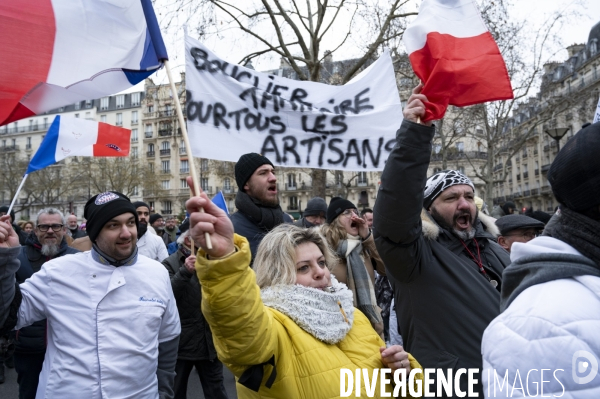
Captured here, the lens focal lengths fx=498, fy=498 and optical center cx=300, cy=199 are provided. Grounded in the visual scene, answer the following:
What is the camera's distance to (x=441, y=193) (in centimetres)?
268

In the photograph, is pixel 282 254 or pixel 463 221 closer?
pixel 282 254

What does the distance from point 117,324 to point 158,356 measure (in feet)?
1.29

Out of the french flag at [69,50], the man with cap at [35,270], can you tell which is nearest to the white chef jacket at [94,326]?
the french flag at [69,50]

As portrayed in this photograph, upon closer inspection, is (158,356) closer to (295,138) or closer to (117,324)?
(117,324)

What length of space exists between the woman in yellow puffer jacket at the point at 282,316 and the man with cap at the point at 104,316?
822 millimetres

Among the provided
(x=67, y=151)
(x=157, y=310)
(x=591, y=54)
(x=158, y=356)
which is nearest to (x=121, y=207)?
(x=157, y=310)

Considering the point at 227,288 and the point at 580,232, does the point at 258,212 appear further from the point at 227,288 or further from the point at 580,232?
the point at 580,232

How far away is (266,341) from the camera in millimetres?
1747

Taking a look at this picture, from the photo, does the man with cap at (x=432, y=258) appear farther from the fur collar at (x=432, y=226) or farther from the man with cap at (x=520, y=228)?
the man with cap at (x=520, y=228)

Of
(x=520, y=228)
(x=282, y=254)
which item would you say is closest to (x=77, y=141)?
(x=282, y=254)

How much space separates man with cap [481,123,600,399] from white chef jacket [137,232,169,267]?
17.1 ft

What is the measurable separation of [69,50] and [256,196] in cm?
167

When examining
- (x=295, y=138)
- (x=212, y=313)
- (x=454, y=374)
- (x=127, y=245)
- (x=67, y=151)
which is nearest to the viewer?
(x=212, y=313)

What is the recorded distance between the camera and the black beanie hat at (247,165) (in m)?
3.62
